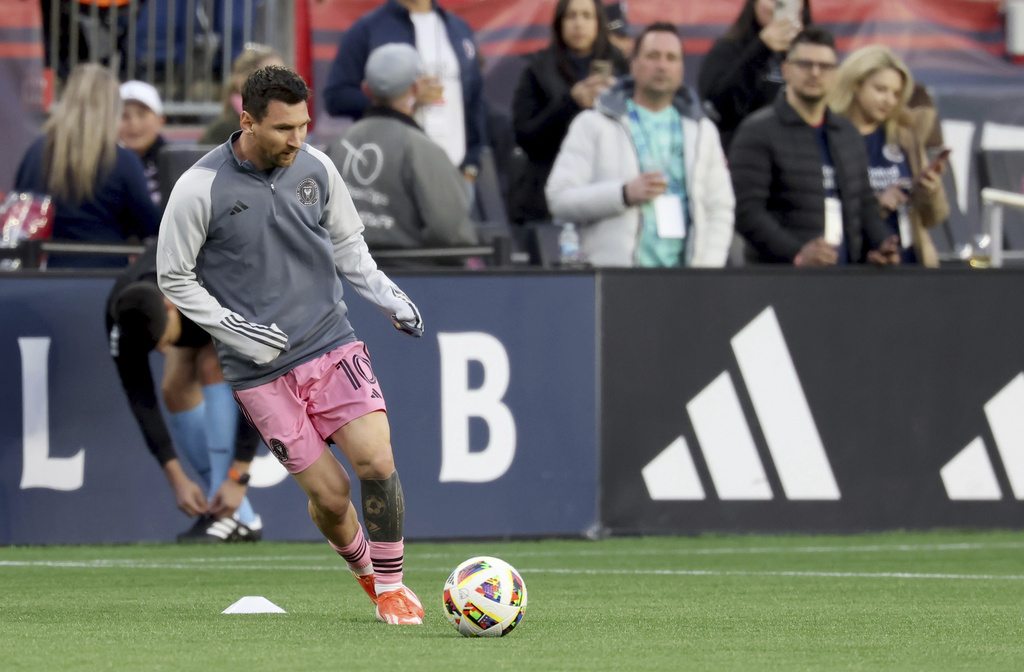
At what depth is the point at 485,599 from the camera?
224 inches

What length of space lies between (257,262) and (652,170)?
433cm

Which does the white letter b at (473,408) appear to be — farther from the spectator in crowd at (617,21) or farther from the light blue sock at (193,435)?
the spectator in crowd at (617,21)

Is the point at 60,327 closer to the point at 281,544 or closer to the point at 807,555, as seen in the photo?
the point at 281,544

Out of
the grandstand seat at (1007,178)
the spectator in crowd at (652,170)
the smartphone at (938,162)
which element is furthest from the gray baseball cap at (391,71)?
the grandstand seat at (1007,178)

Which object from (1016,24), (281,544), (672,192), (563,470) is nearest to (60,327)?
(281,544)

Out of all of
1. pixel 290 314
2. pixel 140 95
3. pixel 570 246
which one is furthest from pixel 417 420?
pixel 290 314

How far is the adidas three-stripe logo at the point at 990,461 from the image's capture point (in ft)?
33.3

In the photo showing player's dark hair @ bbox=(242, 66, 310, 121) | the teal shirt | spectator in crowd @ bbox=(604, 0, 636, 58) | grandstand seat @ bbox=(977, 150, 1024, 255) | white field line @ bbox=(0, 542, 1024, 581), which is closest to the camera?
player's dark hair @ bbox=(242, 66, 310, 121)

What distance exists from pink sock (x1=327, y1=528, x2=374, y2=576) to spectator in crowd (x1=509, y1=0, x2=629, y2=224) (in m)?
4.93

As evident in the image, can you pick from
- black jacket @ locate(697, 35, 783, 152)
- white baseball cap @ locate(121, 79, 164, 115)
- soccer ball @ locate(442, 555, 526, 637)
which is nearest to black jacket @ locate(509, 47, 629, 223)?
black jacket @ locate(697, 35, 783, 152)

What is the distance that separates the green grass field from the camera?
5.17m

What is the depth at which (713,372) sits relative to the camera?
10.0m

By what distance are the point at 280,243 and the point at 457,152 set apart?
525cm

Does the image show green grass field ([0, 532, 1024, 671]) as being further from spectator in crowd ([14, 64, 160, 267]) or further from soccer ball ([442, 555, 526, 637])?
spectator in crowd ([14, 64, 160, 267])
